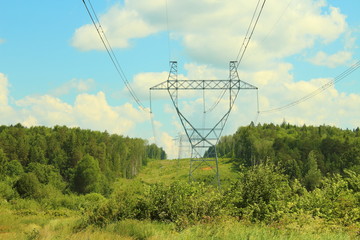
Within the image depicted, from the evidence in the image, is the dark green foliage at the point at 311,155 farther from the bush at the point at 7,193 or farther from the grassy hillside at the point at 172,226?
the grassy hillside at the point at 172,226

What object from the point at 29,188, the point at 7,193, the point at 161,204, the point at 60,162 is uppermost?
the point at 60,162

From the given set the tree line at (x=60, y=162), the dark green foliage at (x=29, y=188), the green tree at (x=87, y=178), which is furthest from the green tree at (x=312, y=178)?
the dark green foliage at (x=29, y=188)

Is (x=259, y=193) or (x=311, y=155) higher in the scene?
(x=311, y=155)

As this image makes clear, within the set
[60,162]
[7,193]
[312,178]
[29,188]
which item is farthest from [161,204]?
[60,162]

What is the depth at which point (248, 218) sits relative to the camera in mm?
22500

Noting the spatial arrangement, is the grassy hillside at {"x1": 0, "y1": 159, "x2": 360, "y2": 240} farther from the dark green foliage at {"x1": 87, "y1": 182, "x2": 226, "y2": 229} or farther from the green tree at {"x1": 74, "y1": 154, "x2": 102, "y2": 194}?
the green tree at {"x1": 74, "y1": 154, "x2": 102, "y2": 194}

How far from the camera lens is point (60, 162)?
120688 millimetres

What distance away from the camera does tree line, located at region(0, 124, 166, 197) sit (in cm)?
10350

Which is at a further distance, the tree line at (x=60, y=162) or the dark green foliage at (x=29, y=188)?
the tree line at (x=60, y=162)

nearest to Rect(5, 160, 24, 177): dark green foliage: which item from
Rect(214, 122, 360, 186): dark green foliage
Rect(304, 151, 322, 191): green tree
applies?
Rect(214, 122, 360, 186): dark green foliage

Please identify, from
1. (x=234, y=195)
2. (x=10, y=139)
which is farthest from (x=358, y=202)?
(x=10, y=139)

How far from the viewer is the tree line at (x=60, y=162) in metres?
104

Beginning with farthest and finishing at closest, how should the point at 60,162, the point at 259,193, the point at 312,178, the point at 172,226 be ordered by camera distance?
the point at 60,162
the point at 312,178
the point at 259,193
the point at 172,226

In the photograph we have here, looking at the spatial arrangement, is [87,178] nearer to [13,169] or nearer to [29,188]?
[13,169]
